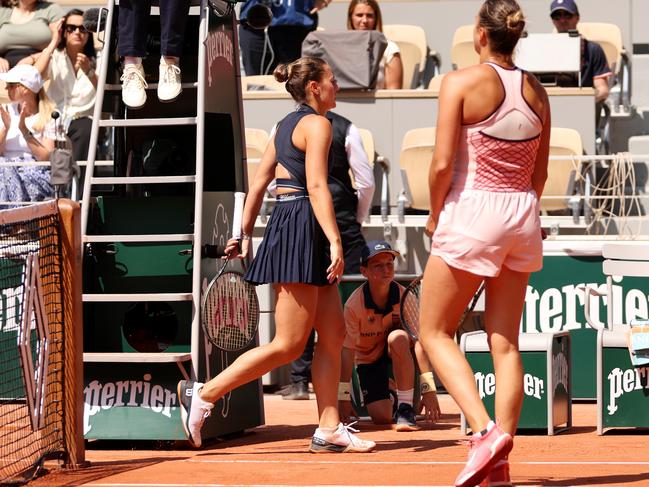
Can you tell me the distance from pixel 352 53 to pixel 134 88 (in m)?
5.09

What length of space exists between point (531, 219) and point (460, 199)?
319 mm

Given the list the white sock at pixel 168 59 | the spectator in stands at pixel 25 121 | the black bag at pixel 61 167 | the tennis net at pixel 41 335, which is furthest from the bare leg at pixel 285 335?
the spectator in stands at pixel 25 121

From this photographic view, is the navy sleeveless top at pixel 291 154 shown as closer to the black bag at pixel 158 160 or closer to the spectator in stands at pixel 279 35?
the black bag at pixel 158 160

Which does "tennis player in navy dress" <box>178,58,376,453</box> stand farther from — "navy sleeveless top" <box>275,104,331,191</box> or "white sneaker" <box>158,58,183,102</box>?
"white sneaker" <box>158,58,183,102</box>

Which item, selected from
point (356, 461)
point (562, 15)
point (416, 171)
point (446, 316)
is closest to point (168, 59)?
point (356, 461)

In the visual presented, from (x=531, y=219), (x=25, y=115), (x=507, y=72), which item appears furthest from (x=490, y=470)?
(x=25, y=115)

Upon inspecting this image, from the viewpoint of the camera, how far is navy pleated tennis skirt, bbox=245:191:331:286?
22.8 feet

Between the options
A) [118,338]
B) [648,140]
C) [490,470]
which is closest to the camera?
[490,470]

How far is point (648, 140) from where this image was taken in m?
13.1

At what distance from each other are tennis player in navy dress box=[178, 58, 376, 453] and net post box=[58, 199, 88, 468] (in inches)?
26.7

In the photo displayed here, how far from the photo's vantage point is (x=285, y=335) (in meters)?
6.96

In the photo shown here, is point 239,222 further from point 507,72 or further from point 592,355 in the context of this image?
point 592,355

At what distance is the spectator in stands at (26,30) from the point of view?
14391mm

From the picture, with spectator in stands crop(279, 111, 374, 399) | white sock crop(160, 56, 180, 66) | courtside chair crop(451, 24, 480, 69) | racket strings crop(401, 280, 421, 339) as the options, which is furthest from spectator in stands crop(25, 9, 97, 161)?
racket strings crop(401, 280, 421, 339)
